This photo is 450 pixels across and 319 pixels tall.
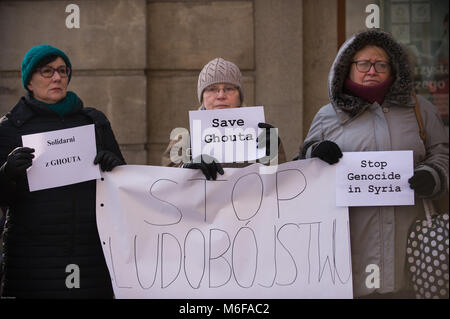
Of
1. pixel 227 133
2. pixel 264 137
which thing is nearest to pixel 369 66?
pixel 264 137

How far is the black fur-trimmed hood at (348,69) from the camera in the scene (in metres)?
3.06

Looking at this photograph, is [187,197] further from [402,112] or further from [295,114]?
[295,114]

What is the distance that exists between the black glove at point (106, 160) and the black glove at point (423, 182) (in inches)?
59.2

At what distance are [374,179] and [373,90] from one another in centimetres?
45

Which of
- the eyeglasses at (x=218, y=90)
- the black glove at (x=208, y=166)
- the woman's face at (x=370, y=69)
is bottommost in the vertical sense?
the black glove at (x=208, y=166)

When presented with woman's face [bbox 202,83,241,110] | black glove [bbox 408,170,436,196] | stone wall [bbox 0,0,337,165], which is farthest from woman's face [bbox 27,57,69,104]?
stone wall [bbox 0,0,337,165]

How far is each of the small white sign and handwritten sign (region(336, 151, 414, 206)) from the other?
1.28m

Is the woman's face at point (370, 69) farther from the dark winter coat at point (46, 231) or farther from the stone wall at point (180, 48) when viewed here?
the stone wall at point (180, 48)

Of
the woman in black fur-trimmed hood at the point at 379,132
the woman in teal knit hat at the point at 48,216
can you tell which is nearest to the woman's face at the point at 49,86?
the woman in teal knit hat at the point at 48,216

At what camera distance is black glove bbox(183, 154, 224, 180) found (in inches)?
122

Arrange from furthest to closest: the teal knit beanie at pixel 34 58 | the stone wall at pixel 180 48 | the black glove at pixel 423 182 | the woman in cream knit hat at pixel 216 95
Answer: the stone wall at pixel 180 48, the woman in cream knit hat at pixel 216 95, the teal knit beanie at pixel 34 58, the black glove at pixel 423 182

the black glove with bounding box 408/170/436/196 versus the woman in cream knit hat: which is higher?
the woman in cream knit hat

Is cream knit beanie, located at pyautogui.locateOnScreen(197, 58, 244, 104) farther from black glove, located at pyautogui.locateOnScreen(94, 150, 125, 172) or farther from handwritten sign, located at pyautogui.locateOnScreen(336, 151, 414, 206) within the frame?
handwritten sign, located at pyautogui.locateOnScreen(336, 151, 414, 206)
